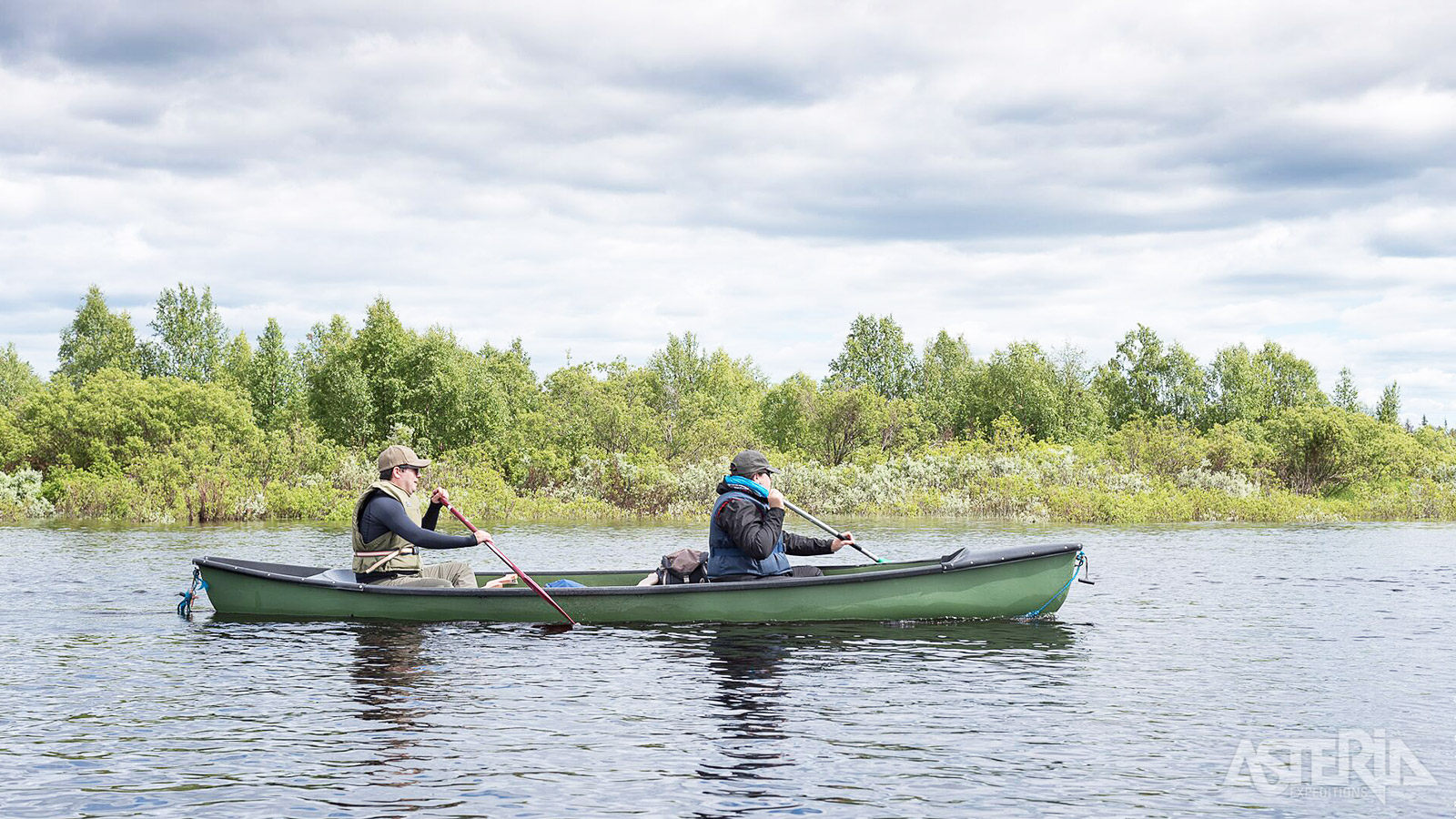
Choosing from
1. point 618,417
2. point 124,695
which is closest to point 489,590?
point 124,695

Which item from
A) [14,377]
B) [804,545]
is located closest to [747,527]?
[804,545]

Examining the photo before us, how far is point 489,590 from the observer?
12.9 meters

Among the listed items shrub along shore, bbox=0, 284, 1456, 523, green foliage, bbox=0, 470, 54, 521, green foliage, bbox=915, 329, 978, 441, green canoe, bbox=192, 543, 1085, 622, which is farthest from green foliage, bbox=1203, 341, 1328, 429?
green canoe, bbox=192, 543, 1085, 622

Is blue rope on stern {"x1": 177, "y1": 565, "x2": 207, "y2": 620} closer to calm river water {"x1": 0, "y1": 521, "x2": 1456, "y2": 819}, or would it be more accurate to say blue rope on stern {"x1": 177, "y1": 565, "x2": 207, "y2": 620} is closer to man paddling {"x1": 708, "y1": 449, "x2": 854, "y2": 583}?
calm river water {"x1": 0, "y1": 521, "x2": 1456, "y2": 819}

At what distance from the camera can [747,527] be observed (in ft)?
41.7

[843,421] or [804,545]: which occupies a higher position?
[843,421]

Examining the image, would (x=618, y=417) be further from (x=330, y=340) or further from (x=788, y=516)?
(x=330, y=340)

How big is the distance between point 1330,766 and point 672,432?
44.9 metres

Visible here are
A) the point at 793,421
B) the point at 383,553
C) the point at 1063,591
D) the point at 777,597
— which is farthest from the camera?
the point at 793,421

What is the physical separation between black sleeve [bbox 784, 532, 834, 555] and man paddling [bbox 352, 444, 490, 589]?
338cm

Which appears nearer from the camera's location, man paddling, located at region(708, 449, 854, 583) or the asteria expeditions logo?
the asteria expeditions logo

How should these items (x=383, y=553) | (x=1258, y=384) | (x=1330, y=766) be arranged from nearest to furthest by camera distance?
(x=1330, y=766), (x=383, y=553), (x=1258, y=384)

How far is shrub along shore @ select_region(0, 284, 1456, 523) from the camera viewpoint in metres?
36.0

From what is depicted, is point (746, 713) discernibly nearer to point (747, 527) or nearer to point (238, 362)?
point (747, 527)
